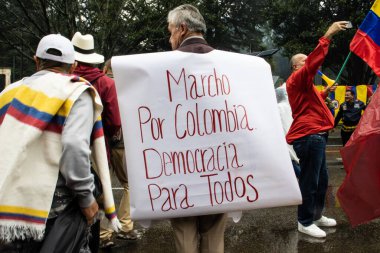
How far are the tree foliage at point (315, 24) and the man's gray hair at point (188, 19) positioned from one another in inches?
814

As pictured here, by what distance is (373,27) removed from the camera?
14.6ft

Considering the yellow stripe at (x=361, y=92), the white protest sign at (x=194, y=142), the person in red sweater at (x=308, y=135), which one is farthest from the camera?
the yellow stripe at (x=361, y=92)

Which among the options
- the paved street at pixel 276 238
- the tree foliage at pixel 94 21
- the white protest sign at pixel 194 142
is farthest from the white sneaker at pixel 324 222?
the tree foliage at pixel 94 21

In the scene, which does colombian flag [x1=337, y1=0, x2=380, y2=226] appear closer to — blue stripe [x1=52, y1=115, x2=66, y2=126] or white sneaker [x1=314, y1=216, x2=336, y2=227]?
white sneaker [x1=314, y1=216, x2=336, y2=227]

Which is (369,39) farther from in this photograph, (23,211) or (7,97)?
(23,211)

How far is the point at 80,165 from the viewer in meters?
2.30

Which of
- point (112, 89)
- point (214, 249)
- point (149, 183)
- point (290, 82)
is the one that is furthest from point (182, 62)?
point (290, 82)

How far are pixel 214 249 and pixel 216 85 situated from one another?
1.01 meters

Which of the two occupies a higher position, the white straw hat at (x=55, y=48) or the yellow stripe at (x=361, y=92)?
the white straw hat at (x=55, y=48)

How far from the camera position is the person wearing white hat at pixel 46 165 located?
2262mm

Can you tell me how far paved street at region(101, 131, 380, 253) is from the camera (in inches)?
172

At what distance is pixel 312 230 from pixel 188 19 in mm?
2766

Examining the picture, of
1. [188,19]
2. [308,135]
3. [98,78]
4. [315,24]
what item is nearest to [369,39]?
[308,135]

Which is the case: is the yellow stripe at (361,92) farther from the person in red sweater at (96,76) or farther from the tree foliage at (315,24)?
the person in red sweater at (96,76)
